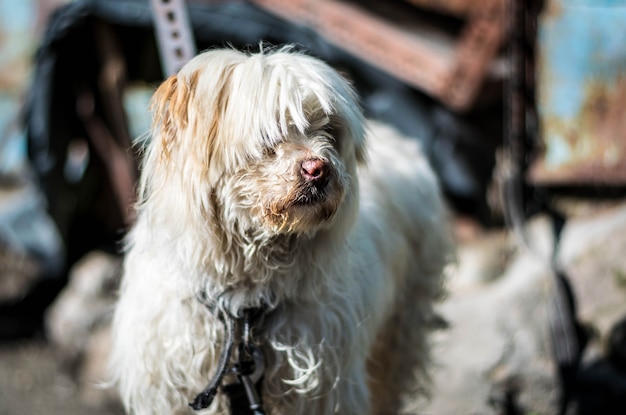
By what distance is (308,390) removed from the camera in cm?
261

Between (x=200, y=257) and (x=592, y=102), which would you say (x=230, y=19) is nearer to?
(x=592, y=102)

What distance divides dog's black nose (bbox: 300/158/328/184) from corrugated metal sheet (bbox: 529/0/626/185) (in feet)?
10.2

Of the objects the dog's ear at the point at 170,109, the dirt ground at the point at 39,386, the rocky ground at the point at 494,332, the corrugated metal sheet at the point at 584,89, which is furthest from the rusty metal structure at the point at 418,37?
the dog's ear at the point at 170,109

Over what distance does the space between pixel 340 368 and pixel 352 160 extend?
762mm

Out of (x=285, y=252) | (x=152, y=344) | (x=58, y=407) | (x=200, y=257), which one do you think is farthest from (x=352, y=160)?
(x=58, y=407)

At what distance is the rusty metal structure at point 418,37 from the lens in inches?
202

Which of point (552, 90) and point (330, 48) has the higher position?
point (330, 48)

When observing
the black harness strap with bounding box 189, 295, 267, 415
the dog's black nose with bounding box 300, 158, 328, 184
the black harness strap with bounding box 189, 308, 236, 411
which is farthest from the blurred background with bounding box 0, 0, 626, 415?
the dog's black nose with bounding box 300, 158, 328, 184

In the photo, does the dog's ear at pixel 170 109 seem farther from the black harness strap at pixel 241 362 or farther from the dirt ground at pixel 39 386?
the dirt ground at pixel 39 386

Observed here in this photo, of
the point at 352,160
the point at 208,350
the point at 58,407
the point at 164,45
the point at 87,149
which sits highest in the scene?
the point at 164,45

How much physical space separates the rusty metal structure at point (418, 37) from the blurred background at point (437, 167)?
0.01 metres

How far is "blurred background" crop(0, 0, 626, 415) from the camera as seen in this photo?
425 centimetres

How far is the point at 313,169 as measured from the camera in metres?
2.20

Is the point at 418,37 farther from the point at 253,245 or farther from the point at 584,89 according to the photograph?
the point at 253,245
